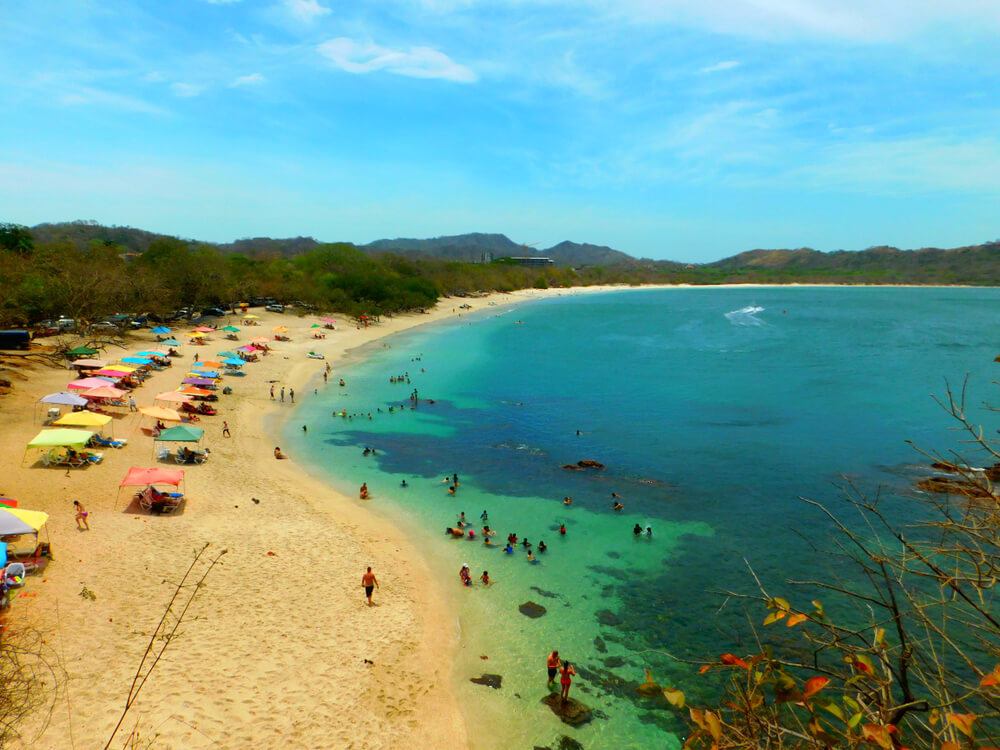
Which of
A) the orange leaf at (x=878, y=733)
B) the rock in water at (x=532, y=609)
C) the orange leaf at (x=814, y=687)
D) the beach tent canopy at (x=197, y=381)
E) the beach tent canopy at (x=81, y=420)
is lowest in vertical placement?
the rock in water at (x=532, y=609)

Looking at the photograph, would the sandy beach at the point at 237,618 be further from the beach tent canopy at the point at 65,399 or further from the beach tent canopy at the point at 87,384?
the beach tent canopy at the point at 87,384

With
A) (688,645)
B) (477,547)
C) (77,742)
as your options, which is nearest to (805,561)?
(688,645)

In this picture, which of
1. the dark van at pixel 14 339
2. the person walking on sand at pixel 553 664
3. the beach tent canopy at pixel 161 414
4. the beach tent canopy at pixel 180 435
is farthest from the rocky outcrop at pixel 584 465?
the dark van at pixel 14 339

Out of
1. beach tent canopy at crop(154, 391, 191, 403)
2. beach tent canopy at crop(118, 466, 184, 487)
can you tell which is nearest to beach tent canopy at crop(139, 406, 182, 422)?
beach tent canopy at crop(154, 391, 191, 403)

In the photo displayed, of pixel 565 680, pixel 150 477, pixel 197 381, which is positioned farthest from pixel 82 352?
pixel 565 680

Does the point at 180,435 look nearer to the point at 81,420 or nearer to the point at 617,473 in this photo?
the point at 81,420

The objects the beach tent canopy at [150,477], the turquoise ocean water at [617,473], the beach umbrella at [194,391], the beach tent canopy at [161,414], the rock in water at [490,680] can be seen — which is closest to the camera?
the rock in water at [490,680]
